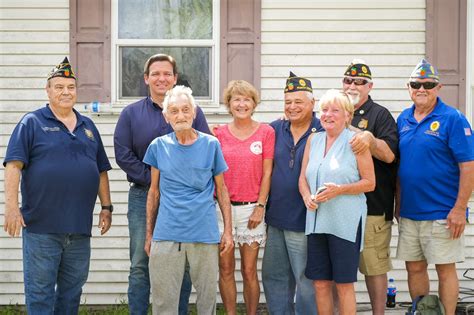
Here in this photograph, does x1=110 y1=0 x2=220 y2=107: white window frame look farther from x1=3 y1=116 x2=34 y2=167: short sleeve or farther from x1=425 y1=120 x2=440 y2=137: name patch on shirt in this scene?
x1=425 y1=120 x2=440 y2=137: name patch on shirt

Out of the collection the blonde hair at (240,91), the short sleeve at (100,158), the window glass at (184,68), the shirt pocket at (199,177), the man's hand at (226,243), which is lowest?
the man's hand at (226,243)

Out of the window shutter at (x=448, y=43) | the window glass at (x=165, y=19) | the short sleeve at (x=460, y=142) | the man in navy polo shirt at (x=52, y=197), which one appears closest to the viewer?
the man in navy polo shirt at (x=52, y=197)

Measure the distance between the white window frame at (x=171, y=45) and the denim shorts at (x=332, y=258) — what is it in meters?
2.04

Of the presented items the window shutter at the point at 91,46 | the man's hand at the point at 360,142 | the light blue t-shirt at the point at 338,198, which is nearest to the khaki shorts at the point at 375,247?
the light blue t-shirt at the point at 338,198

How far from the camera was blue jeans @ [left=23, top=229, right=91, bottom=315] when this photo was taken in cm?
407

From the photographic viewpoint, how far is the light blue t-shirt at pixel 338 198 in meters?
3.98

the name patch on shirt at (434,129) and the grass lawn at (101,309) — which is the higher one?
the name patch on shirt at (434,129)

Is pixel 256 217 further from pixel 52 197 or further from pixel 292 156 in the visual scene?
pixel 52 197

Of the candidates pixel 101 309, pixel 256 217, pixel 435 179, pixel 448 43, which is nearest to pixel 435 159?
pixel 435 179

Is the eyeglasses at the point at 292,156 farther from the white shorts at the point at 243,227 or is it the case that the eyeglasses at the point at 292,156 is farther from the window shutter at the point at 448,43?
the window shutter at the point at 448,43

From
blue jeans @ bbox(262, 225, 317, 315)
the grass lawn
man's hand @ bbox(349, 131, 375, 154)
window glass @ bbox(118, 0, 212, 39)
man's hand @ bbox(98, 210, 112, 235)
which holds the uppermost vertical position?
window glass @ bbox(118, 0, 212, 39)

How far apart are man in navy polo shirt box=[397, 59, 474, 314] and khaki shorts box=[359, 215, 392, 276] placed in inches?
6.4

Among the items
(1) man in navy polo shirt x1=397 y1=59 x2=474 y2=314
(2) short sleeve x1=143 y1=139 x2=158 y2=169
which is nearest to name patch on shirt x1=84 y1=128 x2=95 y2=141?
(2) short sleeve x1=143 y1=139 x2=158 y2=169

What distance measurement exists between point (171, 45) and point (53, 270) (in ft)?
7.96
